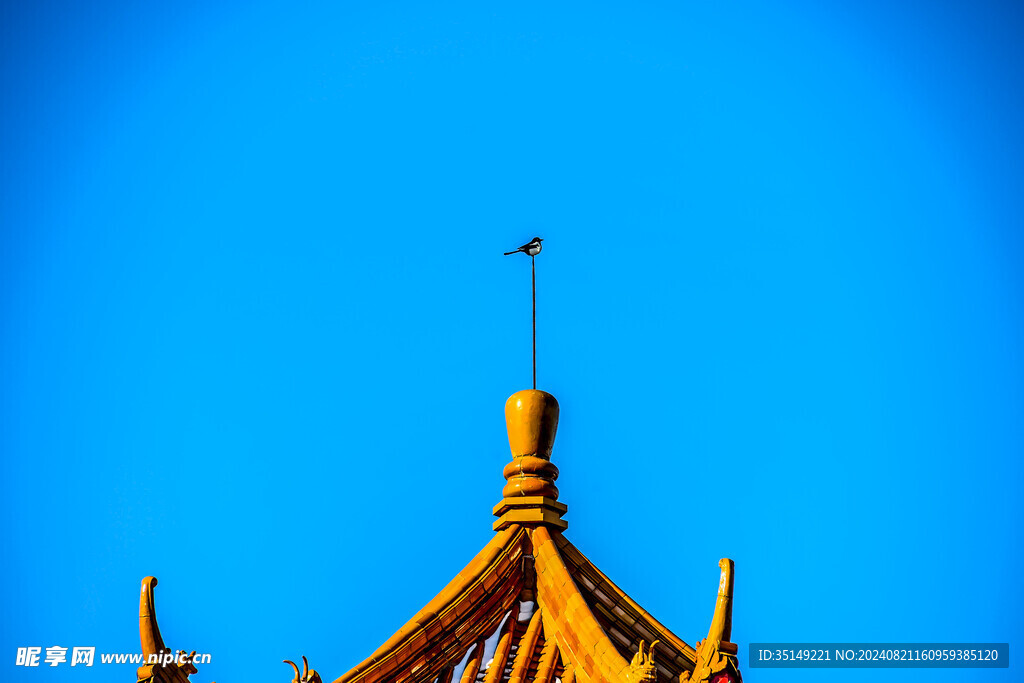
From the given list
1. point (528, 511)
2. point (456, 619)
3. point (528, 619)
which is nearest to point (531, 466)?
point (528, 511)

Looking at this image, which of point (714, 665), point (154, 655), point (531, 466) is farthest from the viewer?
point (531, 466)

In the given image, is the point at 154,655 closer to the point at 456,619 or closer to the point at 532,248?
the point at 456,619

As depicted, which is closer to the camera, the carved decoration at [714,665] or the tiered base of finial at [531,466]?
the carved decoration at [714,665]

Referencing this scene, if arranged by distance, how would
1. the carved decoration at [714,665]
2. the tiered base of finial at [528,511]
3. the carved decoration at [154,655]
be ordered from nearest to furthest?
the carved decoration at [714,665] → the carved decoration at [154,655] → the tiered base of finial at [528,511]

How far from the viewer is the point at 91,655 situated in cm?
1207

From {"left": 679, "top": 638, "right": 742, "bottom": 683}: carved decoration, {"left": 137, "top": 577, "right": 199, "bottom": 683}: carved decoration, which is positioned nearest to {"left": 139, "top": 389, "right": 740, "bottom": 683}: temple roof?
{"left": 137, "top": 577, "right": 199, "bottom": 683}: carved decoration

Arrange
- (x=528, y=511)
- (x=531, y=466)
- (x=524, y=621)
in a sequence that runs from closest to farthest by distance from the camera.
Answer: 1. (x=524, y=621)
2. (x=528, y=511)
3. (x=531, y=466)

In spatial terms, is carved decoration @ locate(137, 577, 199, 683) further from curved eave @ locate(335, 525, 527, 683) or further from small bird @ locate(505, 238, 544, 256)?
small bird @ locate(505, 238, 544, 256)

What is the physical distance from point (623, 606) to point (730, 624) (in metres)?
2.25

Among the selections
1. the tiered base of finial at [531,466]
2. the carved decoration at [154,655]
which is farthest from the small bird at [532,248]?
the carved decoration at [154,655]

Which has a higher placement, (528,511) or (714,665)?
(528,511)

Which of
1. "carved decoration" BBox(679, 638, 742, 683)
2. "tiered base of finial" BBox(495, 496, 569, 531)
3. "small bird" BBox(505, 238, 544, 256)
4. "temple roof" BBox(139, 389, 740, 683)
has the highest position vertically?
"small bird" BBox(505, 238, 544, 256)

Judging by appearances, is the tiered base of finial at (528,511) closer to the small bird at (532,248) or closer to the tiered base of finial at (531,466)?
the tiered base of finial at (531,466)

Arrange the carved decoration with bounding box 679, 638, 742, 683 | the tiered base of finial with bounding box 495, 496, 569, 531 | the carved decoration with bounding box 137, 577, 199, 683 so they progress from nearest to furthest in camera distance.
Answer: the carved decoration with bounding box 679, 638, 742, 683, the carved decoration with bounding box 137, 577, 199, 683, the tiered base of finial with bounding box 495, 496, 569, 531
